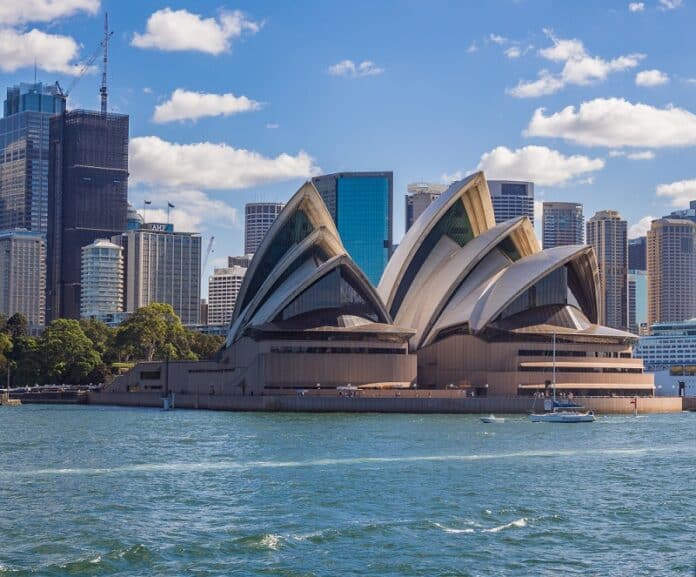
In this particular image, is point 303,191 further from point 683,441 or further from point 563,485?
point 563,485

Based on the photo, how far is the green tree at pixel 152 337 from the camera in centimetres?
12238

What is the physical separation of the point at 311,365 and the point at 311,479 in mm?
50556

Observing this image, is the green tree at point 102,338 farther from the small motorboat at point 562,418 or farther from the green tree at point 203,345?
the small motorboat at point 562,418

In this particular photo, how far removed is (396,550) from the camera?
26.9m

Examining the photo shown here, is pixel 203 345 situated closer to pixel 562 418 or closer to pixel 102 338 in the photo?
pixel 102 338

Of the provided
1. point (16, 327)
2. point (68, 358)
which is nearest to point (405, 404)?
point (68, 358)

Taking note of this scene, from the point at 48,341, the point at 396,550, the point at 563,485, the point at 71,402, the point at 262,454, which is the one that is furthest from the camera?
the point at 48,341

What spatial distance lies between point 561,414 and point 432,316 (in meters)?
21.3

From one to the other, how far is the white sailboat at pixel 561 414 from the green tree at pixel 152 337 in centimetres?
4958

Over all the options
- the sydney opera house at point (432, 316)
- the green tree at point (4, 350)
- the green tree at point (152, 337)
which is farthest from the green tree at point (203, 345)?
the sydney opera house at point (432, 316)

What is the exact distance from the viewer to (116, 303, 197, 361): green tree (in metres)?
122

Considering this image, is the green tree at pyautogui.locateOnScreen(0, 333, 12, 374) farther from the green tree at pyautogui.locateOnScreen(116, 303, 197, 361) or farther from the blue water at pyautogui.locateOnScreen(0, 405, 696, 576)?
the blue water at pyautogui.locateOnScreen(0, 405, 696, 576)

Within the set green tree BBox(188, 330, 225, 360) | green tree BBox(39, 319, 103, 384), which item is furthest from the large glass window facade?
green tree BBox(188, 330, 225, 360)

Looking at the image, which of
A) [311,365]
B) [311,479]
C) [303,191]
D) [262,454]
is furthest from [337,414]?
[311,479]
